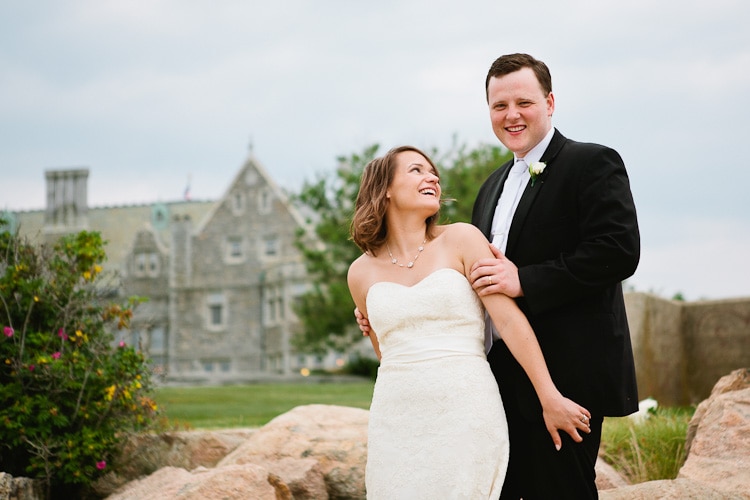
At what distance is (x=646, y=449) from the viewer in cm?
678

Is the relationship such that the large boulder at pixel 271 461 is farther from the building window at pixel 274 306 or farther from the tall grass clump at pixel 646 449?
the building window at pixel 274 306

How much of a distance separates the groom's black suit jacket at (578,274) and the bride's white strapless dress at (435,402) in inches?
7.6

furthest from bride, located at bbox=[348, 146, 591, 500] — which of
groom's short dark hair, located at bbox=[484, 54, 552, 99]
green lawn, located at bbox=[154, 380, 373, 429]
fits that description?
green lawn, located at bbox=[154, 380, 373, 429]

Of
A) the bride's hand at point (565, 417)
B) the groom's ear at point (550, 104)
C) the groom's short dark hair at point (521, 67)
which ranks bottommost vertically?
the bride's hand at point (565, 417)

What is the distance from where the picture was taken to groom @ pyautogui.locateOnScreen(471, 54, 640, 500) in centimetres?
361

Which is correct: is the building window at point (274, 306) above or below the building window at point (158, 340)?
above

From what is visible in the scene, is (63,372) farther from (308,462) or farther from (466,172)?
(466,172)

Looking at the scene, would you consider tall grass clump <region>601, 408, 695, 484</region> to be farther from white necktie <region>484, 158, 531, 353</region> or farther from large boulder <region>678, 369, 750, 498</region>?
white necktie <region>484, 158, 531, 353</region>

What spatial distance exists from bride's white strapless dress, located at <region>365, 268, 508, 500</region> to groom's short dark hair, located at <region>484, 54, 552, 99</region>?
0.87 m

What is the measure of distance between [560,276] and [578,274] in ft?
0.23

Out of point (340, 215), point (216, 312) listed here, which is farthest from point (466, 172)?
point (216, 312)

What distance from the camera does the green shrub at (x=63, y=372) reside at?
21.5 ft

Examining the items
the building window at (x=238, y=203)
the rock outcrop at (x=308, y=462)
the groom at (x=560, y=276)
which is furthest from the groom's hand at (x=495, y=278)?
the building window at (x=238, y=203)

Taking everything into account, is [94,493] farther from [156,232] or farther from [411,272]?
[156,232]
